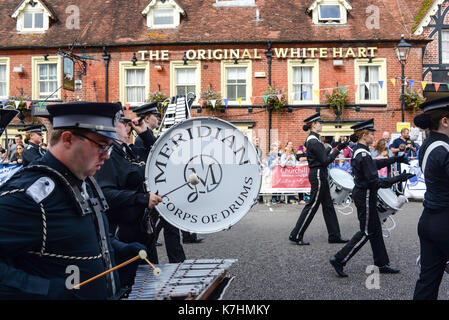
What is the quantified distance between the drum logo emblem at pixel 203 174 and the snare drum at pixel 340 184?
4258mm

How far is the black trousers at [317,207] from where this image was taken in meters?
7.27

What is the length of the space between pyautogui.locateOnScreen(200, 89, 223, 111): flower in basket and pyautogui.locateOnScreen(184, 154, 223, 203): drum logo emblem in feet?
54.3

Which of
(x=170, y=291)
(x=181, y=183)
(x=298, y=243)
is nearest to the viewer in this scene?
(x=170, y=291)

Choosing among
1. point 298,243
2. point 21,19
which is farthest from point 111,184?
point 21,19

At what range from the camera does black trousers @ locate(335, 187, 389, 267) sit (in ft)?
17.6

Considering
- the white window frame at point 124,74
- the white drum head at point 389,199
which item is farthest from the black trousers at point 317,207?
the white window frame at point 124,74

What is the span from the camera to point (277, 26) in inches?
818

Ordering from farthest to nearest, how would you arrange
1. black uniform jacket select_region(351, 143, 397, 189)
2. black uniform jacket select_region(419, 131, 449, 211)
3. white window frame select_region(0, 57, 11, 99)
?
white window frame select_region(0, 57, 11, 99)
black uniform jacket select_region(351, 143, 397, 189)
black uniform jacket select_region(419, 131, 449, 211)

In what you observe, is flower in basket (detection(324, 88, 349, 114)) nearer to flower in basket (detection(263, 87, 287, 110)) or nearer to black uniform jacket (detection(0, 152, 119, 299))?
flower in basket (detection(263, 87, 287, 110))

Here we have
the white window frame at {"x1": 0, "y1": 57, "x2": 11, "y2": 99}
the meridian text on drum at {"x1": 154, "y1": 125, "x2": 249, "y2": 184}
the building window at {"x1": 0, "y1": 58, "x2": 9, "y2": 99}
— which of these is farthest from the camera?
the building window at {"x1": 0, "y1": 58, "x2": 9, "y2": 99}

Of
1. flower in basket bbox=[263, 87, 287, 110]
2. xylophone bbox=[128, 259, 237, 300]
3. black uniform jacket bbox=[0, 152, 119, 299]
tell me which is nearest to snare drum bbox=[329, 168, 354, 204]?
xylophone bbox=[128, 259, 237, 300]

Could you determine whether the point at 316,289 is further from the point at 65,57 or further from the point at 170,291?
the point at 65,57

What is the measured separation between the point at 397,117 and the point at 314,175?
13.9 m

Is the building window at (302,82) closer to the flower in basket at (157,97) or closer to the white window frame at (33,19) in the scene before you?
the flower in basket at (157,97)
